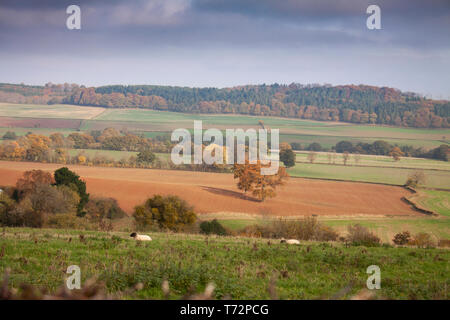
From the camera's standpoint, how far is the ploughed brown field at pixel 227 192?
1940 inches

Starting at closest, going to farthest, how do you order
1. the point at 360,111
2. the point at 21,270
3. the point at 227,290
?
1. the point at 227,290
2. the point at 21,270
3. the point at 360,111

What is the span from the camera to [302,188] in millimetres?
61281

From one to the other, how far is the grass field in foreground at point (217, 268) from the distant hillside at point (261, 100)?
10711cm

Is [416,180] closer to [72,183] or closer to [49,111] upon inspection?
[72,183]

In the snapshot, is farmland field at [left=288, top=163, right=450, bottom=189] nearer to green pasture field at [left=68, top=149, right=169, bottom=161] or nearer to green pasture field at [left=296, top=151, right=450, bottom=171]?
green pasture field at [left=296, top=151, right=450, bottom=171]

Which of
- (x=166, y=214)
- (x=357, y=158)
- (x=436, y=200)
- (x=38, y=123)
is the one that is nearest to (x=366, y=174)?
(x=357, y=158)

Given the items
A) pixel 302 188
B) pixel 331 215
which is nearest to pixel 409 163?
pixel 302 188

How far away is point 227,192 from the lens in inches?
2281

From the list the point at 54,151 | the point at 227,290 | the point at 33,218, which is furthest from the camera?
the point at 54,151

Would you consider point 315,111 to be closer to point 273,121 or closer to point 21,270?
point 273,121

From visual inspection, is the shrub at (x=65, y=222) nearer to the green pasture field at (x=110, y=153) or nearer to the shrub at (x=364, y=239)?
the shrub at (x=364, y=239)

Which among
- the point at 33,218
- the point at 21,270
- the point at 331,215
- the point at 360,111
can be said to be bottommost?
the point at 331,215

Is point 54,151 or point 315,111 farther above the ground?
point 315,111

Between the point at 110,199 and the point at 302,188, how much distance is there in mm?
29459
